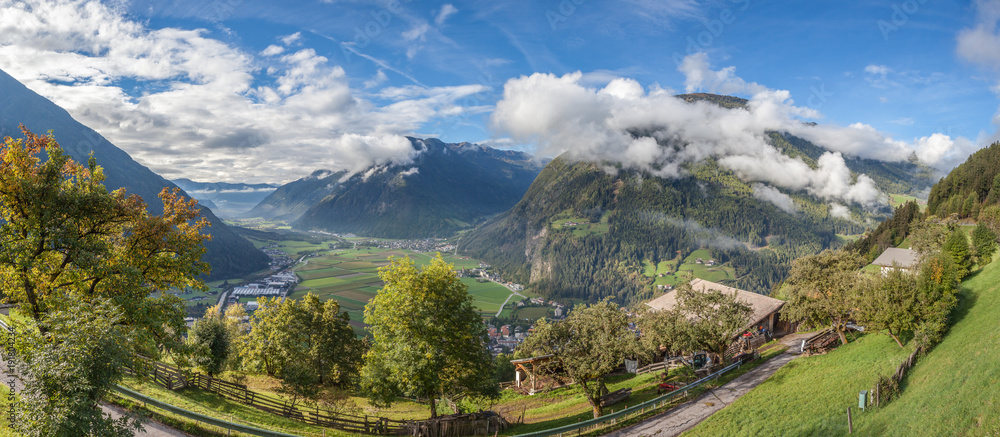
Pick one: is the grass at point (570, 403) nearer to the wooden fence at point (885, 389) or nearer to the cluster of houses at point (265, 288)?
the wooden fence at point (885, 389)

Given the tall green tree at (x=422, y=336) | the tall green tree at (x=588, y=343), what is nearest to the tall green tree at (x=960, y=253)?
the tall green tree at (x=588, y=343)

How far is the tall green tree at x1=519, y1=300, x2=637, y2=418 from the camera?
81.9 feet

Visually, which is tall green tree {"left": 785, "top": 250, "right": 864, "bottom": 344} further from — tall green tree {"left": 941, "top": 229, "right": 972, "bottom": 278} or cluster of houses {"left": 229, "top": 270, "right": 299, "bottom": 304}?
cluster of houses {"left": 229, "top": 270, "right": 299, "bottom": 304}

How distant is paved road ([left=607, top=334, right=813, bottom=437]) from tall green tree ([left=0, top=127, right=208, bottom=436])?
76.8 feet

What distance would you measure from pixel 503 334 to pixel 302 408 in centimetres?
11609

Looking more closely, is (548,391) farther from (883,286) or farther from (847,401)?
(883,286)

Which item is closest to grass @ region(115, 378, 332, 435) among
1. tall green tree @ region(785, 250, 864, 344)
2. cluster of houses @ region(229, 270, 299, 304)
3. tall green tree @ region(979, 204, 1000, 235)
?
tall green tree @ region(785, 250, 864, 344)

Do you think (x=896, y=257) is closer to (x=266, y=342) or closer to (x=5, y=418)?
(x=266, y=342)

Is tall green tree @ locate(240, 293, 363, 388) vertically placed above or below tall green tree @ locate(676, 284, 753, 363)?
below

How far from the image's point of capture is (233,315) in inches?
2398

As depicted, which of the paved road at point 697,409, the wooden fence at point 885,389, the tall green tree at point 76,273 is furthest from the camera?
the paved road at point 697,409

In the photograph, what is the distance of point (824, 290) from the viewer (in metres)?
39.5

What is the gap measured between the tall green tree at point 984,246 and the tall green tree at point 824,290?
548 inches

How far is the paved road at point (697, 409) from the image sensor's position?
78.3 ft
